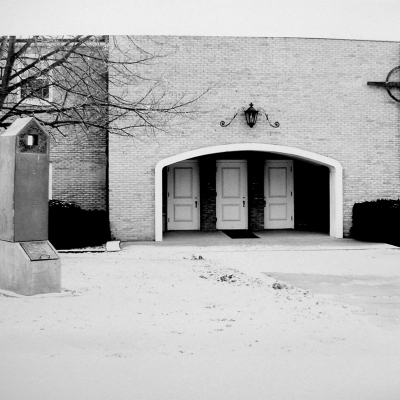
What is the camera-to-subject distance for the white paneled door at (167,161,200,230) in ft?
59.9

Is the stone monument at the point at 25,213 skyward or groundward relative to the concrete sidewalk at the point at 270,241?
skyward

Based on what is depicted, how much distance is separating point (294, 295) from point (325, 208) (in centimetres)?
1061

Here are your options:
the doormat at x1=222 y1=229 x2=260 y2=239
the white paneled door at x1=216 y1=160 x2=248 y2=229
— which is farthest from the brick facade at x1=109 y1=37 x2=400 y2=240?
the white paneled door at x1=216 y1=160 x2=248 y2=229

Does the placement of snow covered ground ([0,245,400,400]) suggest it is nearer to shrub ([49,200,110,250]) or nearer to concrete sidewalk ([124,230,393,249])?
shrub ([49,200,110,250])

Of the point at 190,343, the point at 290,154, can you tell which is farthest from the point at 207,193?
the point at 190,343

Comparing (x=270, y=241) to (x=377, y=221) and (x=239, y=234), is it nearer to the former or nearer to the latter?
(x=239, y=234)

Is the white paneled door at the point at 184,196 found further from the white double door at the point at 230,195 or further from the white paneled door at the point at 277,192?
the white paneled door at the point at 277,192

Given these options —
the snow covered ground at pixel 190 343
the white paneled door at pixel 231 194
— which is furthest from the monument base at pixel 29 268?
the white paneled door at pixel 231 194

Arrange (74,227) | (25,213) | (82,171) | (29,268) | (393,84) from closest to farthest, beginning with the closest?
(29,268) < (25,213) < (74,227) < (393,84) < (82,171)

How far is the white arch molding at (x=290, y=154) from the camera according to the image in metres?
15.2

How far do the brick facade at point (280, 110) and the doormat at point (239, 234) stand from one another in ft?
8.39

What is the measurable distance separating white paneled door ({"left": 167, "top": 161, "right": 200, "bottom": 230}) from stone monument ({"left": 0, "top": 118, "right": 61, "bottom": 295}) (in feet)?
35.2

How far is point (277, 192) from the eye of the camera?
18.8 metres

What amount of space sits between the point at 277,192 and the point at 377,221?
464 centimetres
